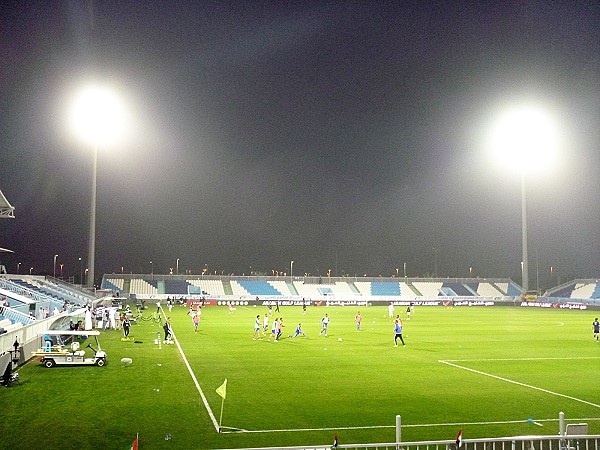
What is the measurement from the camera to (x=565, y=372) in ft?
82.1

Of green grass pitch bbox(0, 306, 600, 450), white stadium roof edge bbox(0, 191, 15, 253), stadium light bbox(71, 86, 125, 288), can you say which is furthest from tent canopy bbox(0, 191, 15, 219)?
stadium light bbox(71, 86, 125, 288)

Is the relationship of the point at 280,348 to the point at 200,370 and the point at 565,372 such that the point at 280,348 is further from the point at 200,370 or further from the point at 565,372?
the point at 565,372

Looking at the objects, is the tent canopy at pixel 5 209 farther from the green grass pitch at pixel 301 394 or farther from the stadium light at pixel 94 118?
the stadium light at pixel 94 118

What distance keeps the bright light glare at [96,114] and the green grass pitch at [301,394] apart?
28672 millimetres

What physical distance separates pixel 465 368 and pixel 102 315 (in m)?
29.1

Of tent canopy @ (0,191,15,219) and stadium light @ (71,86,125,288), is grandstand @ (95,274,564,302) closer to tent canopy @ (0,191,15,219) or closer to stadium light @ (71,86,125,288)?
stadium light @ (71,86,125,288)

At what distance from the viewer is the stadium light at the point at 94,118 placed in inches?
2201

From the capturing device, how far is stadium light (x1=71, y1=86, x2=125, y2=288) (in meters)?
55.9

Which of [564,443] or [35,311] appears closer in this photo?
[564,443]

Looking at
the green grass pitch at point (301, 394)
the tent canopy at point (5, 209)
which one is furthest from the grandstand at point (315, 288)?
the green grass pitch at point (301, 394)

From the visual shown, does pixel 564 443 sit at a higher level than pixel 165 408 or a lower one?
higher

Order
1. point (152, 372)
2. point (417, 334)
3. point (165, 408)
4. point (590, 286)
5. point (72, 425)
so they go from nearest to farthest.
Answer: point (72, 425) → point (165, 408) → point (152, 372) → point (417, 334) → point (590, 286)

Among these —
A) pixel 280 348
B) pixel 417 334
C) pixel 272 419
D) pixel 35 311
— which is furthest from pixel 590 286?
pixel 272 419

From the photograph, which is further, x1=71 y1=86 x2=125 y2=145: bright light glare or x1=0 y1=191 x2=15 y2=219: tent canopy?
x1=71 y1=86 x2=125 y2=145: bright light glare
